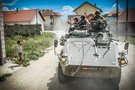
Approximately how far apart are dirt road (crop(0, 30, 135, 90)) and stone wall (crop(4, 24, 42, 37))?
3.95 feet

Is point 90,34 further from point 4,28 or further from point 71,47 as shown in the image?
point 4,28

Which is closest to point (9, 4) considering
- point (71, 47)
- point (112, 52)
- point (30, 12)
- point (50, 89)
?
point (30, 12)

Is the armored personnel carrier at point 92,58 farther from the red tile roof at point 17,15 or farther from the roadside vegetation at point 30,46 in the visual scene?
the roadside vegetation at point 30,46

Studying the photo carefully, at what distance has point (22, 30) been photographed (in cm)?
786

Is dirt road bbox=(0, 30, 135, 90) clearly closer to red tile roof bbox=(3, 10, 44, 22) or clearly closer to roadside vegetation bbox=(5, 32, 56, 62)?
roadside vegetation bbox=(5, 32, 56, 62)

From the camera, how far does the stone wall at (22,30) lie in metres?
7.21

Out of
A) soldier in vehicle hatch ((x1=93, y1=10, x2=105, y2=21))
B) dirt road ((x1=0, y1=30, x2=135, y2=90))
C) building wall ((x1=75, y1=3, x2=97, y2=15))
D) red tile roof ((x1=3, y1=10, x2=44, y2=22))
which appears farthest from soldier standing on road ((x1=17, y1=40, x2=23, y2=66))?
soldier in vehicle hatch ((x1=93, y1=10, x2=105, y2=21))

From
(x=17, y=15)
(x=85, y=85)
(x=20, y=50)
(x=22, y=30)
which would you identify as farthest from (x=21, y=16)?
(x=85, y=85)

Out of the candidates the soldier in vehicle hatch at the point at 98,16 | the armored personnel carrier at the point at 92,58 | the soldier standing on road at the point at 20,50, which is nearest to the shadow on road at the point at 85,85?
the armored personnel carrier at the point at 92,58

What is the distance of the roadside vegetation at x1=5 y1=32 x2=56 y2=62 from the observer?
7564mm

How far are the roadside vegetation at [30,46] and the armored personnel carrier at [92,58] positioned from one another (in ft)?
8.88

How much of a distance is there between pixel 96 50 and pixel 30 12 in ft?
8.19

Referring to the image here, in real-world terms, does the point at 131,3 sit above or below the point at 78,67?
above

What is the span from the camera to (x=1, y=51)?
22.7 feet
